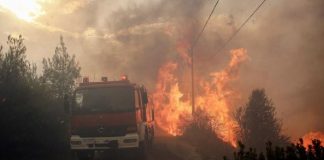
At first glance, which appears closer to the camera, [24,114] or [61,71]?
[24,114]

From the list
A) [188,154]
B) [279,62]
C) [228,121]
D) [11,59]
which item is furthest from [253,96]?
[279,62]

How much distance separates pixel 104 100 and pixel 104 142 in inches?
57.7

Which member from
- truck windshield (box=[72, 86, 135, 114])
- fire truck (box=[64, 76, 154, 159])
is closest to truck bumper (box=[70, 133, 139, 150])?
fire truck (box=[64, 76, 154, 159])

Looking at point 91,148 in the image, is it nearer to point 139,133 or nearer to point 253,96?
point 139,133

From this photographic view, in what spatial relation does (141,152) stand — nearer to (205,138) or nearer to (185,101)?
(205,138)

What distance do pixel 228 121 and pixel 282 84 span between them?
40273 mm

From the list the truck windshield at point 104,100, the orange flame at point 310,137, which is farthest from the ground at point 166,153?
the orange flame at point 310,137

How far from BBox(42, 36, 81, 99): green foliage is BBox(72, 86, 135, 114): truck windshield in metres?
6.12

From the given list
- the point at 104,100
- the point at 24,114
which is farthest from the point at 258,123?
the point at 24,114

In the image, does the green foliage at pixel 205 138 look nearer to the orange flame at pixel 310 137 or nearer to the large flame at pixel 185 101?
the large flame at pixel 185 101

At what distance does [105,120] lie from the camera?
1423 centimetres

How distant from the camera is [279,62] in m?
71.7

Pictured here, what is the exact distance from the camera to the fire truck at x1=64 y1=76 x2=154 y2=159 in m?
14.1

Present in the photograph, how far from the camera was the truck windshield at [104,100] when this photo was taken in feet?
47.2
